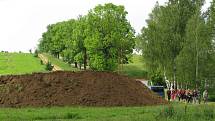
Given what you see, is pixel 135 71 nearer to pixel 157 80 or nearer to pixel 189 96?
pixel 157 80

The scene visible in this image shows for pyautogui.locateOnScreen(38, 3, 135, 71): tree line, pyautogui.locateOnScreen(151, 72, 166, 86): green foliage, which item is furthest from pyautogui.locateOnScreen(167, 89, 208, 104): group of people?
pyautogui.locateOnScreen(38, 3, 135, 71): tree line

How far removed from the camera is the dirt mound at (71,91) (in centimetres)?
3875

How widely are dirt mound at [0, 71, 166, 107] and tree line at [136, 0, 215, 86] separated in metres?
20.5

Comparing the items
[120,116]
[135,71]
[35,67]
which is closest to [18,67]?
[35,67]

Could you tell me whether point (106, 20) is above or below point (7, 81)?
above

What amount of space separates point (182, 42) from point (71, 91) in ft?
100

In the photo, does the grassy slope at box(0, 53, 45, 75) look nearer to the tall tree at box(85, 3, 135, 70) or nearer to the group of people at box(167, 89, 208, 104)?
the tall tree at box(85, 3, 135, 70)

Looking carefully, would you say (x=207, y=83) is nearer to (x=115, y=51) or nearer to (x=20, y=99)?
(x=115, y=51)

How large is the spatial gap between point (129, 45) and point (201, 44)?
27.9m

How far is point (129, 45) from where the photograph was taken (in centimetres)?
9088

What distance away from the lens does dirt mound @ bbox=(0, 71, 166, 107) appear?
3875cm

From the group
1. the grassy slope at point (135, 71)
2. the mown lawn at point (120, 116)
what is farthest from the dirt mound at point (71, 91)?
the grassy slope at point (135, 71)

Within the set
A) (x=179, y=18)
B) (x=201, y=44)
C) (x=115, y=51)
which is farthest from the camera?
(x=115, y=51)

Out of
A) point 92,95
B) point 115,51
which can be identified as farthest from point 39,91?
point 115,51
